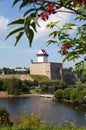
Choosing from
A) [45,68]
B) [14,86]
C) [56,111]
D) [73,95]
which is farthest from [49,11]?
[45,68]

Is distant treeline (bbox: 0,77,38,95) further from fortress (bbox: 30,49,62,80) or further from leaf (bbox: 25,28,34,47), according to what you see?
leaf (bbox: 25,28,34,47)

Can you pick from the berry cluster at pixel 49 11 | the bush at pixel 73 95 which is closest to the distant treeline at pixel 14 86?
the bush at pixel 73 95

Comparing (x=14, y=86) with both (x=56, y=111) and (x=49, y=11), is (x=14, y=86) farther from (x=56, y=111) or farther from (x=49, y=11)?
(x=49, y=11)

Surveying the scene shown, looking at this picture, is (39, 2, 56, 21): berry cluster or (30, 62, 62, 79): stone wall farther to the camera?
(30, 62, 62, 79): stone wall

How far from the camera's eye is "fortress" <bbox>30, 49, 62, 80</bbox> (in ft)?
199

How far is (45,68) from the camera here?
60875mm

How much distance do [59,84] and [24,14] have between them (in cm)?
5503

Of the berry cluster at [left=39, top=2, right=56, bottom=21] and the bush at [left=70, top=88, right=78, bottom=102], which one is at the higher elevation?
the berry cluster at [left=39, top=2, right=56, bottom=21]

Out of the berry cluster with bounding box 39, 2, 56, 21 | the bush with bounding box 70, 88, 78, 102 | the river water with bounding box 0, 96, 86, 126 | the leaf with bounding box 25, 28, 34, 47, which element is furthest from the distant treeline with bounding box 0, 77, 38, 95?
the leaf with bounding box 25, 28, 34, 47

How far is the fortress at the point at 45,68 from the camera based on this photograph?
199 feet

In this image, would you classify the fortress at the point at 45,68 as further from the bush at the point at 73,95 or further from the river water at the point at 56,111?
the river water at the point at 56,111

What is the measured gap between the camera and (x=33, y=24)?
2.77 feet

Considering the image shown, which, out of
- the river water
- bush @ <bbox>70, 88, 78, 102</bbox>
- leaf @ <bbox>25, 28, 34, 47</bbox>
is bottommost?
the river water

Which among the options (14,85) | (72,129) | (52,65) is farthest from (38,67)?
(72,129)
